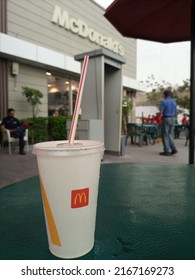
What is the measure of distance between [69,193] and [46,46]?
28.3 feet

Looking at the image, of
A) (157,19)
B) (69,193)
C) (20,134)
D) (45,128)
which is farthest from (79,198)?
(45,128)

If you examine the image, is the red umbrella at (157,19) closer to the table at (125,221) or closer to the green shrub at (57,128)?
the table at (125,221)

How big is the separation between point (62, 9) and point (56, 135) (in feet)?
15.5

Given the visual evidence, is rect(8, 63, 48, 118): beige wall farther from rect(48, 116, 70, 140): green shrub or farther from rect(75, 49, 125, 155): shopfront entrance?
rect(75, 49, 125, 155): shopfront entrance

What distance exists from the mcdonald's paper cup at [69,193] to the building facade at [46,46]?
6035 mm

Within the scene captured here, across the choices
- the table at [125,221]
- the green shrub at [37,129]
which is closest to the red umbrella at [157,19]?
the table at [125,221]

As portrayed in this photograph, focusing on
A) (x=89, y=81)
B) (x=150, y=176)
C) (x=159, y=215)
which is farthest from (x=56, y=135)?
(x=159, y=215)

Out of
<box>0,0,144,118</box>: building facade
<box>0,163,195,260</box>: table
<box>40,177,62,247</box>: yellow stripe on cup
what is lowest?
<box>0,163,195,260</box>: table

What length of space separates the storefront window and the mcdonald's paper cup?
853 centimetres

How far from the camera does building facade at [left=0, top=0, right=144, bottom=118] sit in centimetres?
701

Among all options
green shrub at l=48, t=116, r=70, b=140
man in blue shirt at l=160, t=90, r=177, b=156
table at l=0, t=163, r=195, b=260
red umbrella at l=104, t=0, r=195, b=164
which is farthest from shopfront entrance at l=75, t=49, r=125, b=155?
table at l=0, t=163, r=195, b=260

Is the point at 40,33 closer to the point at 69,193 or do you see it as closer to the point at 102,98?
the point at 102,98

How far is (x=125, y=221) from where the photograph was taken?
2.64 ft

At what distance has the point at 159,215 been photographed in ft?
2.81
